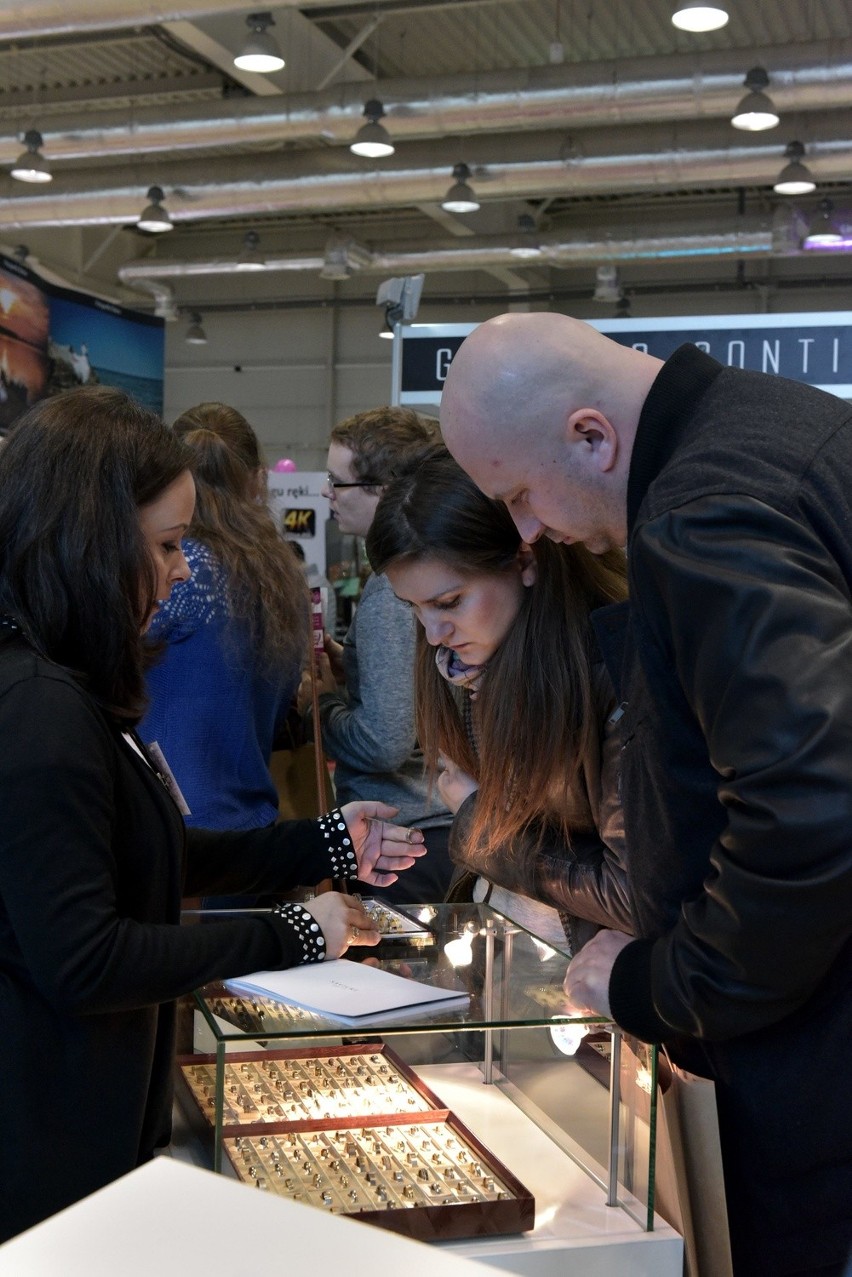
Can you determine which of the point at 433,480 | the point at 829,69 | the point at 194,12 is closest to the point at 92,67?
the point at 194,12

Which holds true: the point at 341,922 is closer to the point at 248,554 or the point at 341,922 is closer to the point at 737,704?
the point at 737,704

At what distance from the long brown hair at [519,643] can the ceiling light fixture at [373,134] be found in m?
6.52

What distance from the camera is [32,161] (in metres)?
8.81

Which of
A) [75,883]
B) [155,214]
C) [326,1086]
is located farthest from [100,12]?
[326,1086]

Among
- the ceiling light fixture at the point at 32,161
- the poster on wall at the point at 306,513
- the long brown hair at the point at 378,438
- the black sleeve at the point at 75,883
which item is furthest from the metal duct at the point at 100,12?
the black sleeve at the point at 75,883

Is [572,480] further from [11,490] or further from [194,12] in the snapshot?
[194,12]

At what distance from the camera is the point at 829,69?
7430mm

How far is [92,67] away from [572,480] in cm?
1034

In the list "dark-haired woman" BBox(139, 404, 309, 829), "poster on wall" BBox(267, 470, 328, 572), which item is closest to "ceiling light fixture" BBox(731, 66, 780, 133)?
"poster on wall" BBox(267, 470, 328, 572)

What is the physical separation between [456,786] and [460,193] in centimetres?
785

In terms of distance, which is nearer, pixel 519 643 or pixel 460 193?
pixel 519 643

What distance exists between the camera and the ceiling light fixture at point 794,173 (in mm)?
8609

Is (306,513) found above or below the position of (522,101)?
below

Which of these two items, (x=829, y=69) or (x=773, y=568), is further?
(x=829, y=69)
